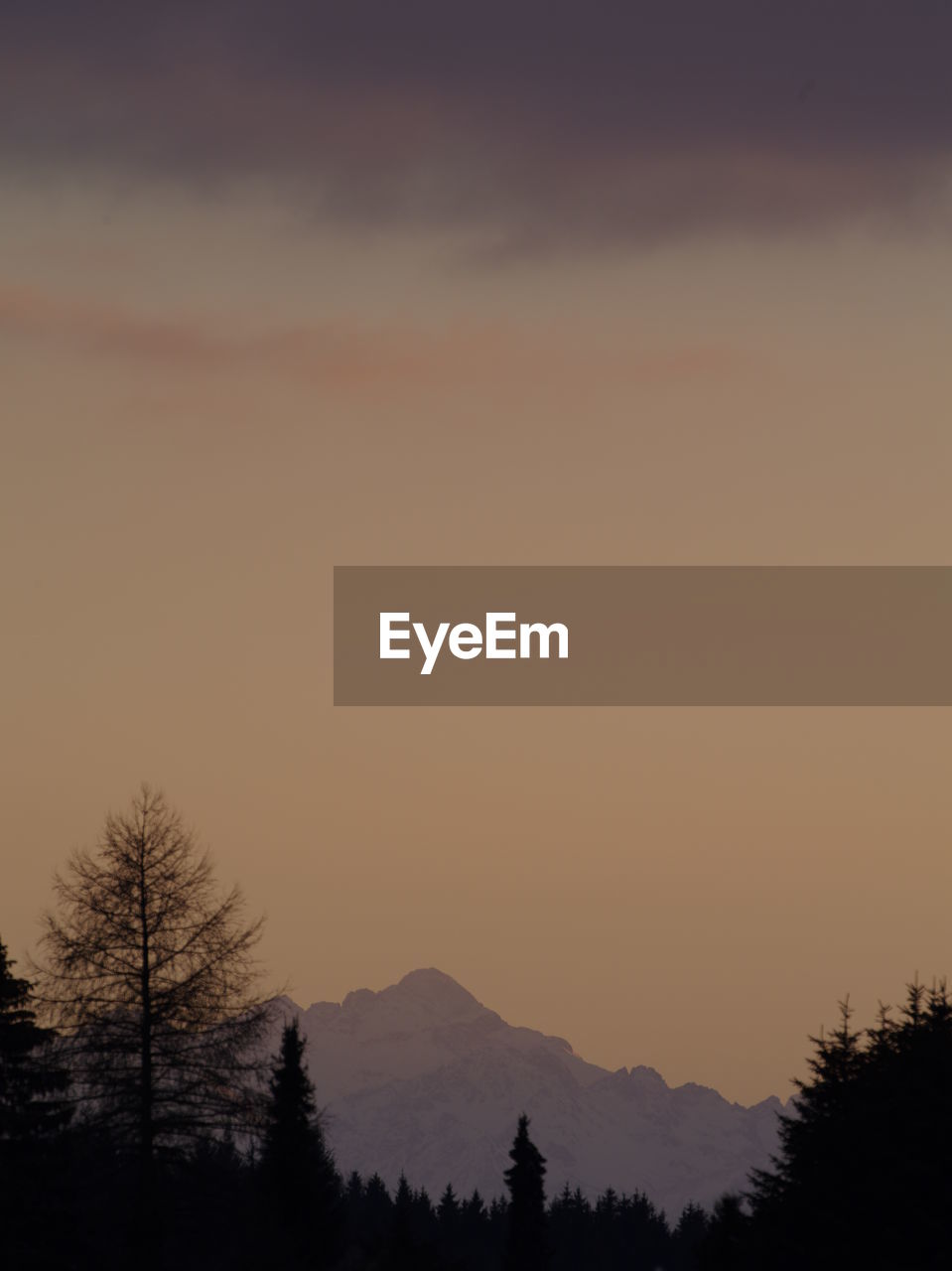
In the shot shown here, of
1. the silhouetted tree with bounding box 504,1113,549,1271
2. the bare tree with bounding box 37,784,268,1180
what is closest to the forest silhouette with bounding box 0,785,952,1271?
the bare tree with bounding box 37,784,268,1180

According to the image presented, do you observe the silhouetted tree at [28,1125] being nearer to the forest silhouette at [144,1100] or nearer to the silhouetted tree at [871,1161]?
the forest silhouette at [144,1100]

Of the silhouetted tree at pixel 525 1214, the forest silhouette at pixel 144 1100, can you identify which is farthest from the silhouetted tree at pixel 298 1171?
the silhouetted tree at pixel 525 1214

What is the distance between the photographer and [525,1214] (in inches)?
4491

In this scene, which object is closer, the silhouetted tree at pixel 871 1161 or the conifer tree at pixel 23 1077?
the conifer tree at pixel 23 1077

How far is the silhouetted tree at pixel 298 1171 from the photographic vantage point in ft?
222

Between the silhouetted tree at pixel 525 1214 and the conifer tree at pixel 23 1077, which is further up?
the conifer tree at pixel 23 1077

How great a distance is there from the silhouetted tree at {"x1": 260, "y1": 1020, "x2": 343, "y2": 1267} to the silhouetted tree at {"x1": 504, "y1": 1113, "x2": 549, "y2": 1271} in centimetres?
3592

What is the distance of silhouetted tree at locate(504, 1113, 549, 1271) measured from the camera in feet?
368

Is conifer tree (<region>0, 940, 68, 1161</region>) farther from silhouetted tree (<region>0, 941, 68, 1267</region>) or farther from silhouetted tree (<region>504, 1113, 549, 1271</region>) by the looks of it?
silhouetted tree (<region>504, 1113, 549, 1271</region>)

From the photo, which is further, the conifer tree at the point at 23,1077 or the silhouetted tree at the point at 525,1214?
the silhouetted tree at the point at 525,1214

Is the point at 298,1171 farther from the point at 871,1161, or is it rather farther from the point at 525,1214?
the point at 525,1214

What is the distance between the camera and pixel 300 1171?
236 feet

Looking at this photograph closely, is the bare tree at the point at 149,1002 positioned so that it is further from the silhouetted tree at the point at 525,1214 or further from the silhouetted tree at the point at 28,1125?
the silhouetted tree at the point at 525,1214

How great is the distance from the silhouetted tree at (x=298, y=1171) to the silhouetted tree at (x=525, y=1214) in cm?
3592
